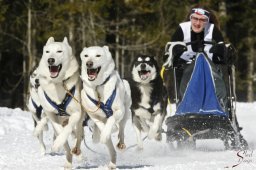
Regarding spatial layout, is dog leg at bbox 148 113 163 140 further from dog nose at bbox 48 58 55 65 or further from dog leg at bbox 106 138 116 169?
dog nose at bbox 48 58 55 65

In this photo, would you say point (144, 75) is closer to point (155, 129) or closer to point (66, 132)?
point (155, 129)

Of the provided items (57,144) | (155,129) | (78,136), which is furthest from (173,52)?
(57,144)

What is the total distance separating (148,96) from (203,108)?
0.97m

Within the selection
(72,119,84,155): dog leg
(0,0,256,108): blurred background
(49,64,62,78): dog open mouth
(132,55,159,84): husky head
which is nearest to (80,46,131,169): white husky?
(49,64,62,78): dog open mouth

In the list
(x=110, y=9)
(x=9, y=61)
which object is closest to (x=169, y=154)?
(x=110, y=9)

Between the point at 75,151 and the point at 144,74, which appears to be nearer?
the point at 75,151

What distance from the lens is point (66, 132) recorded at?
603 cm

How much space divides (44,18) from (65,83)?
1503 cm

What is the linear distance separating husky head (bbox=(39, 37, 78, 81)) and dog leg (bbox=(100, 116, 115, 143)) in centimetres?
62

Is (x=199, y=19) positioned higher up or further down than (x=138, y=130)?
higher up

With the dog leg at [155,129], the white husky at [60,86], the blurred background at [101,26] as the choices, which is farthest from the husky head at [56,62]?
A: the blurred background at [101,26]

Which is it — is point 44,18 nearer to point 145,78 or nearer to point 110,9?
point 110,9

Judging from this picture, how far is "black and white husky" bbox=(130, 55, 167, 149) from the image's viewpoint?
814 cm

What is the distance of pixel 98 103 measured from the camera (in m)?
6.06
